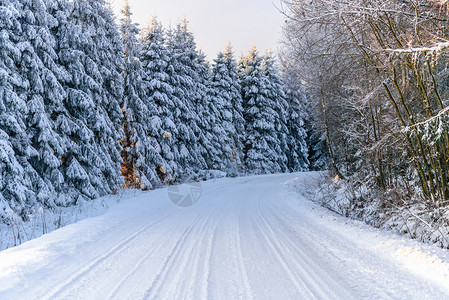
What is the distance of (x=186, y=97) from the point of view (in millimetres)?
24281

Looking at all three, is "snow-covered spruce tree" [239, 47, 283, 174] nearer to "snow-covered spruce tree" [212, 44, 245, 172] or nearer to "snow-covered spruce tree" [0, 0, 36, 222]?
"snow-covered spruce tree" [212, 44, 245, 172]

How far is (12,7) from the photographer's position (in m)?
10.2

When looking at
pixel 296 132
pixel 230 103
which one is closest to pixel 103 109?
pixel 230 103

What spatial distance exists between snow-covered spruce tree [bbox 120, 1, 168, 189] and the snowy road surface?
11867 mm

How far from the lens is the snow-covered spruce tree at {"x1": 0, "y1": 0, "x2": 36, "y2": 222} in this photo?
930cm

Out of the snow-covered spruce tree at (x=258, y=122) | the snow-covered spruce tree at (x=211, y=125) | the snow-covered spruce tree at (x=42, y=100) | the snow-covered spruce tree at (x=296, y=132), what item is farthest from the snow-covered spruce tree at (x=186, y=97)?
the snow-covered spruce tree at (x=296, y=132)

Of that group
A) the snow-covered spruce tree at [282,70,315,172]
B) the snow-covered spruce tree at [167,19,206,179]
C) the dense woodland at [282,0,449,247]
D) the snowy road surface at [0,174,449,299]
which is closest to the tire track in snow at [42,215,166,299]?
the snowy road surface at [0,174,449,299]

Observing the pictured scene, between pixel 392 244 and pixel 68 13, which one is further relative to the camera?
pixel 68 13

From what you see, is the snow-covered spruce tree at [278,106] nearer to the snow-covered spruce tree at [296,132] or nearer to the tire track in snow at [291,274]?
the snow-covered spruce tree at [296,132]

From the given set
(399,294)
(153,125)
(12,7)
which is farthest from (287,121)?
(399,294)

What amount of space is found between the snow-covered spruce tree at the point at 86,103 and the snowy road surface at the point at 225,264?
7.13 metres

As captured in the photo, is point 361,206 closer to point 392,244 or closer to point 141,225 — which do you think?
point 392,244

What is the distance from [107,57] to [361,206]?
1561cm

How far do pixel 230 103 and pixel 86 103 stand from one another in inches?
758
